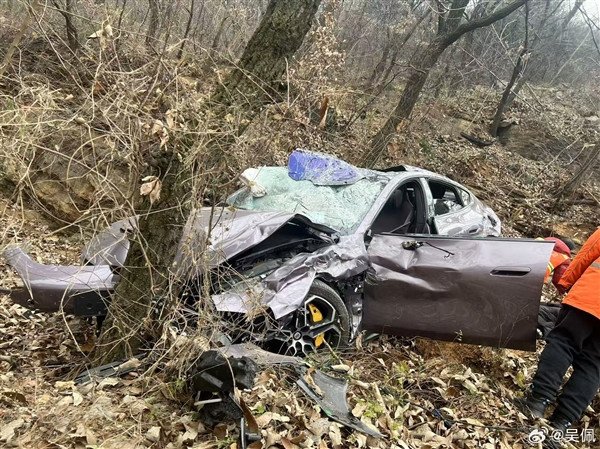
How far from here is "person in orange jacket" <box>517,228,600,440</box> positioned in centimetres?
363

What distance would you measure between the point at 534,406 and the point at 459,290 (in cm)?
101

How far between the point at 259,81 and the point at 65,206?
404cm

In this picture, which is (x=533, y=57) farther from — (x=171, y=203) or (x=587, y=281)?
(x=171, y=203)

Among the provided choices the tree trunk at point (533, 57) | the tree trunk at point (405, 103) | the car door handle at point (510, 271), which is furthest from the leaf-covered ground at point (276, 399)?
the tree trunk at point (533, 57)

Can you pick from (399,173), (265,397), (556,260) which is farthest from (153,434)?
(399,173)

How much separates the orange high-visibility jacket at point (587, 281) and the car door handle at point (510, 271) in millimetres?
357

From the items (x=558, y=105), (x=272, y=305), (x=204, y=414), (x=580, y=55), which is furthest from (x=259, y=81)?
(x=580, y=55)

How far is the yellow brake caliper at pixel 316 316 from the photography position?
13.1 ft

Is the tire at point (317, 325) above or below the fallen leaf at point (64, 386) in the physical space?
above

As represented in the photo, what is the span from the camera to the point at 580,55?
22.6 metres

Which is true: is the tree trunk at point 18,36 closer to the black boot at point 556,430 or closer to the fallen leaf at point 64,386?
the fallen leaf at point 64,386

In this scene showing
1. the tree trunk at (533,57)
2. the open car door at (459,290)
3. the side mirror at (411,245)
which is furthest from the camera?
the tree trunk at (533,57)

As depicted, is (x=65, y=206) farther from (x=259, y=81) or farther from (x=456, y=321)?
(x=456, y=321)

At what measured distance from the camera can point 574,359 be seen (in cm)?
373
